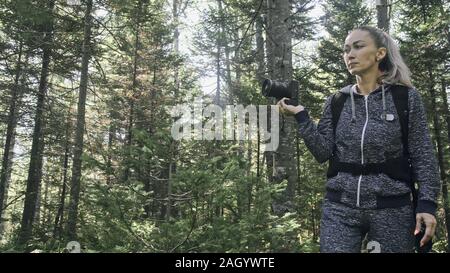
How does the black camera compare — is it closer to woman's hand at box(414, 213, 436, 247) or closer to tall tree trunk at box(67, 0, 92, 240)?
woman's hand at box(414, 213, 436, 247)

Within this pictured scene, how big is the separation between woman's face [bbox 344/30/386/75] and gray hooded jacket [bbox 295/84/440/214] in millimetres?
187

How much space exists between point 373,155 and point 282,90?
2.67 feet

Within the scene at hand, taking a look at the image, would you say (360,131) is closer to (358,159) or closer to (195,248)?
(358,159)

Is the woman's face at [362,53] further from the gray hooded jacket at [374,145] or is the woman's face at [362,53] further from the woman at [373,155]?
the gray hooded jacket at [374,145]

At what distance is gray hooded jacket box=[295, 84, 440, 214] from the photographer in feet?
8.90

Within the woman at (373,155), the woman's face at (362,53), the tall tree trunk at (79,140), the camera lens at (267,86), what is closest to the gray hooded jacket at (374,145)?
the woman at (373,155)

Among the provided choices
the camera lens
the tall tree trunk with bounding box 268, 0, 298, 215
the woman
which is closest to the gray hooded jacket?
the woman

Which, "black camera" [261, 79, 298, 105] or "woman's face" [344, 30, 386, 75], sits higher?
"woman's face" [344, 30, 386, 75]

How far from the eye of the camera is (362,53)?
301cm

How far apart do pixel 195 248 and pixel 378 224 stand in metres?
2.81

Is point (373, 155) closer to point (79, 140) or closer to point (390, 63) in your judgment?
point (390, 63)

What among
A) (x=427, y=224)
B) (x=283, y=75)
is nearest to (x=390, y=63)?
(x=427, y=224)

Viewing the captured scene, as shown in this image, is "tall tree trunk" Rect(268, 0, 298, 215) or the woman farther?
"tall tree trunk" Rect(268, 0, 298, 215)

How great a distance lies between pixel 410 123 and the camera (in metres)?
2.80
